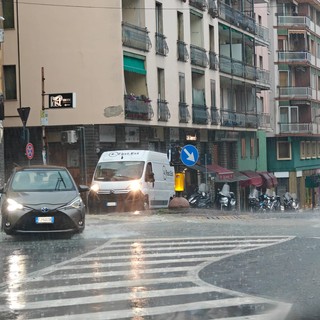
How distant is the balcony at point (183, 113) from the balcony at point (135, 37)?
15.1ft

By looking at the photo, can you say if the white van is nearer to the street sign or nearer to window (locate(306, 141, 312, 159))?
the street sign

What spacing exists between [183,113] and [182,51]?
3397mm

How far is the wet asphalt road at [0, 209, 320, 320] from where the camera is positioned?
7762 millimetres

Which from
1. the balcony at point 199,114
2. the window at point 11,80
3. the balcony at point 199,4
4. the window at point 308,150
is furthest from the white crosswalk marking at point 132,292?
the window at point 308,150

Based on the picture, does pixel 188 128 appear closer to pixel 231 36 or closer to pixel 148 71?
pixel 148 71

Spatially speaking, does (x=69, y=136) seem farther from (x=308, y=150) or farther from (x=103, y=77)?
(x=308, y=150)

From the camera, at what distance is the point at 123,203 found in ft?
81.6

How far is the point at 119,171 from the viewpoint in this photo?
25562 mm

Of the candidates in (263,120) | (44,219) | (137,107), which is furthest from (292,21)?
(44,219)

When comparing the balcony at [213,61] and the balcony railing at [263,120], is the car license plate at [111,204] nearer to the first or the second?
the balcony at [213,61]

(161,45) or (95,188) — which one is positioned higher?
(161,45)

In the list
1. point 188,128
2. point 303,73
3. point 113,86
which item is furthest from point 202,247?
point 303,73

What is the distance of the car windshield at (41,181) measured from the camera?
50.9 ft

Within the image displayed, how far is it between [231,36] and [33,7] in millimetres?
17867
